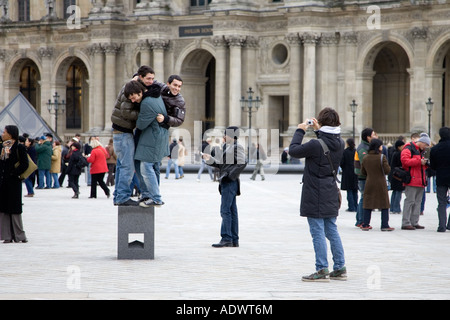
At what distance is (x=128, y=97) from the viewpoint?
13930 millimetres

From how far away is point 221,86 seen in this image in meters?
52.2

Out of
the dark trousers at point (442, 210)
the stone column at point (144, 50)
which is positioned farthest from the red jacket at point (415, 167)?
A: the stone column at point (144, 50)

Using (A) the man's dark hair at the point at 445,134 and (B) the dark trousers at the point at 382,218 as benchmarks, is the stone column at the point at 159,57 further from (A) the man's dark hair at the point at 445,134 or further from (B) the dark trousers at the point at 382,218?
(B) the dark trousers at the point at 382,218

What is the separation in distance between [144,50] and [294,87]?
929cm

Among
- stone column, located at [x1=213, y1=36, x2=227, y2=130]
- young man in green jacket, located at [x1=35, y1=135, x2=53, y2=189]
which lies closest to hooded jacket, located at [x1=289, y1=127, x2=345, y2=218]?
young man in green jacket, located at [x1=35, y1=135, x2=53, y2=189]

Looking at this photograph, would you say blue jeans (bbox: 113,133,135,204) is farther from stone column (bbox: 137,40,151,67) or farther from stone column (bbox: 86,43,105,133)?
stone column (bbox: 86,43,105,133)

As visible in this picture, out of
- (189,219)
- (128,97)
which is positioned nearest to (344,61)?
(189,219)

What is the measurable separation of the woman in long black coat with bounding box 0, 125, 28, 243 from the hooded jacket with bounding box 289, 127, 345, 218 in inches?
229

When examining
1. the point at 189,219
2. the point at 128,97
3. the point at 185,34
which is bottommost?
the point at 189,219

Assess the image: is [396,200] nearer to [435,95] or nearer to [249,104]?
[435,95]

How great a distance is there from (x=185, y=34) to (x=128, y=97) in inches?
1597
